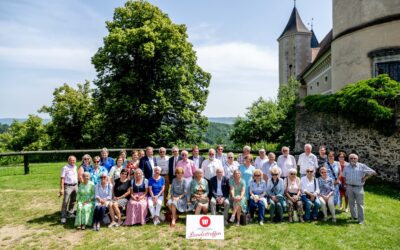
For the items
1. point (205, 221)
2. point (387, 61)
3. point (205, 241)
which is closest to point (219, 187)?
point (205, 221)

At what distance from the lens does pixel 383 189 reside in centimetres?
1131

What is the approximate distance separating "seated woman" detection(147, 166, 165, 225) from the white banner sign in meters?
1.20

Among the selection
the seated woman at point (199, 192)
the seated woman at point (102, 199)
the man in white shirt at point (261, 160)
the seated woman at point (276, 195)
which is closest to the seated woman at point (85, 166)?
the seated woman at point (102, 199)

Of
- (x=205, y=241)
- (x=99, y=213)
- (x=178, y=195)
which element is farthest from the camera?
(x=178, y=195)

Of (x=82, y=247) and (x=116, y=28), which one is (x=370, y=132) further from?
(x=116, y=28)

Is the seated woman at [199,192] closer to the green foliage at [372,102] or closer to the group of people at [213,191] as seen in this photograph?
the group of people at [213,191]

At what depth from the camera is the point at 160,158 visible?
8.96 metres

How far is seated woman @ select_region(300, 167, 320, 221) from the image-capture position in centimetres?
775

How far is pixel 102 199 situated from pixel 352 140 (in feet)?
35.2

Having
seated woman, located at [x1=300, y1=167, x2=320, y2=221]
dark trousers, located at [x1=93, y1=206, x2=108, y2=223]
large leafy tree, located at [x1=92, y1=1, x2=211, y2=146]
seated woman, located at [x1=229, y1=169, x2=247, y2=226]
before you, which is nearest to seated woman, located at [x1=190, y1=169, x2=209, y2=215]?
seated woman, located at [x1=229, y1=169, x2=247, y2=226]

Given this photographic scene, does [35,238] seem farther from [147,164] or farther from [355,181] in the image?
[355,181]

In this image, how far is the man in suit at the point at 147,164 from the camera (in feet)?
28.5

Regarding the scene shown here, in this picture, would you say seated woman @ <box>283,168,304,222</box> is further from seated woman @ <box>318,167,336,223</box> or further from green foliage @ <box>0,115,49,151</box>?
green foliage @ <box>0,115,49,151</box>

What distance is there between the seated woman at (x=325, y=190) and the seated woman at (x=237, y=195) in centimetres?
196
